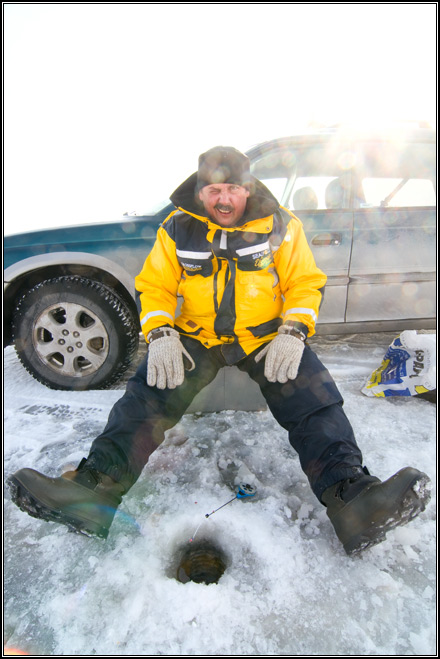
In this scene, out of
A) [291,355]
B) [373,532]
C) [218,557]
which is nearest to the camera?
[373,532]

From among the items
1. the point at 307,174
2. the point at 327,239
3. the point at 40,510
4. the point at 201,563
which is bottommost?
the point at 201,563

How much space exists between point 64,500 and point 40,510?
104 mm

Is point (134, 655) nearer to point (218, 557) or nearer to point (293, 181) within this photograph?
point (218, 557)

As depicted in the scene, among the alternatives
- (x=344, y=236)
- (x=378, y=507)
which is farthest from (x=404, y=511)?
(x=344, y=236)

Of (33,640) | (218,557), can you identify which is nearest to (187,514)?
(218,557)

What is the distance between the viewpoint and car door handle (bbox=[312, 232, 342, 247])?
2611mm

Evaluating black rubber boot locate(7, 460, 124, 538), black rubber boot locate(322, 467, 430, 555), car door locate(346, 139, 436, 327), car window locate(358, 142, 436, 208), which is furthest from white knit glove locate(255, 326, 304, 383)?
car window locate(358, 142, 436, 208)

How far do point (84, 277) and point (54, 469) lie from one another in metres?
1.33

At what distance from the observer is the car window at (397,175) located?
2732 millimetres

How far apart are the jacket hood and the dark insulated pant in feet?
2.56

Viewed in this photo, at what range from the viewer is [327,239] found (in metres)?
2.62

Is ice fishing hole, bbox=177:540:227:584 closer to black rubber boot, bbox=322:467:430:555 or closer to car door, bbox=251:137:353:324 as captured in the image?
black rubber boot, bbox=322:467:430:555

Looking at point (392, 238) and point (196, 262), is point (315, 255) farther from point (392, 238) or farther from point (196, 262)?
point (196, 262)

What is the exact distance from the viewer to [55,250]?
249 centimetres
